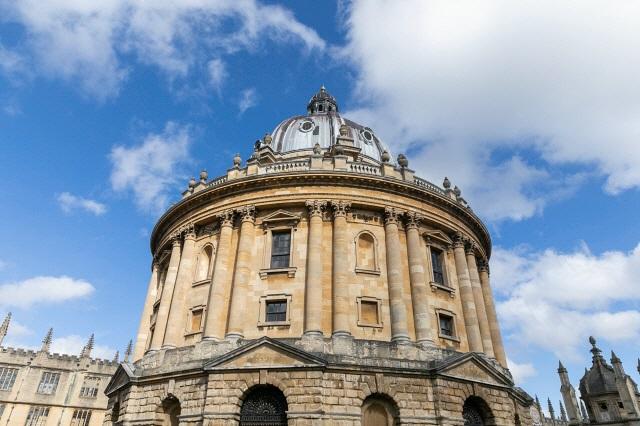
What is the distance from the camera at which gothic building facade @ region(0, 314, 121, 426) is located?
53844 millimetres

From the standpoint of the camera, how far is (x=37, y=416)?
54.2m

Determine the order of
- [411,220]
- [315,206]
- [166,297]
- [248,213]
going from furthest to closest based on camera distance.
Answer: [166,297] < [411,220] < [248,213] < [315,206]

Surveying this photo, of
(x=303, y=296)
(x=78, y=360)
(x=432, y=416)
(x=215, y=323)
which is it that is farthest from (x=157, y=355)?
(x=78, y=360)

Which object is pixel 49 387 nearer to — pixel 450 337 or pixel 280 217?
pixel 280 217

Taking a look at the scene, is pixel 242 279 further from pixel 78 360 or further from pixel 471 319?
pixel 78 360

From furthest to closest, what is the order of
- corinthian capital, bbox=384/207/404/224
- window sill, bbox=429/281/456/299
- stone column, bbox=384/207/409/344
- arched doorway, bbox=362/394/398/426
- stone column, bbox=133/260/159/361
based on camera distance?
stone column, bbox=133/260/159/361 < corinthian capital, bbox=384/207/404/224 < window sill, bbox=429/281/456/299 < stone column, bbox=384/207/409/344 < arched doorway, bbox=362/394/398/426

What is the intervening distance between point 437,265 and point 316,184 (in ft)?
28.3

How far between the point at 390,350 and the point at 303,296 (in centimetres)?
493

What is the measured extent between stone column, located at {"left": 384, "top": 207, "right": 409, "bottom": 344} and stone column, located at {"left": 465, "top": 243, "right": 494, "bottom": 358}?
6064 mm

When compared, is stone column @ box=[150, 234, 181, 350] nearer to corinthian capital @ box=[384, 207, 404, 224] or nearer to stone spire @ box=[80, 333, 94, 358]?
corinthian capital @ box=[384, 207, 404, 224]

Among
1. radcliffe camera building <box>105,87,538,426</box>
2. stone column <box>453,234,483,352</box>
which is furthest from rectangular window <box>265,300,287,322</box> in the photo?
stone column <box>453,234,483,352</box>

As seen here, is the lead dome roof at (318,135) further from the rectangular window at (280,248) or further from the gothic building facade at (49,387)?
the gothic building facade at (49,387)

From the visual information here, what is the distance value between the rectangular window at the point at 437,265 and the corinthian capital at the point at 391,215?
10.4ft

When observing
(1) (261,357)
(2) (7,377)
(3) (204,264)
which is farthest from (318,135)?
(2) (7,377)
